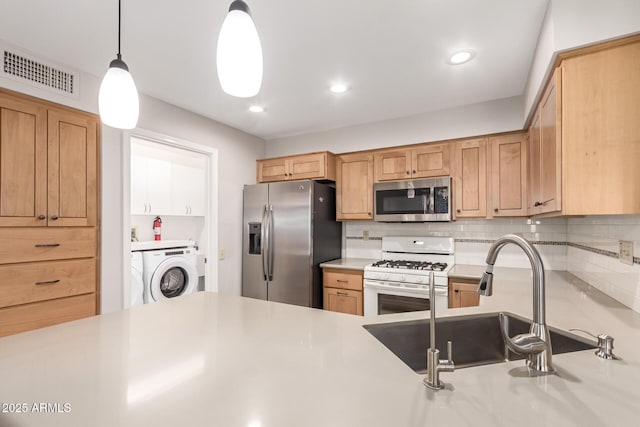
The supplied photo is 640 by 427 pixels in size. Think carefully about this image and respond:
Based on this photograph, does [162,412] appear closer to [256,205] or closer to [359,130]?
[256,205]

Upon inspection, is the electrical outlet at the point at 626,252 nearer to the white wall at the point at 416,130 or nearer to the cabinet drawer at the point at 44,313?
the white wall at the point at 416,130

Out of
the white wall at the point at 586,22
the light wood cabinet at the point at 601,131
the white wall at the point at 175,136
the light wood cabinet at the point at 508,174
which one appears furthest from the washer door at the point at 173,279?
the white wall at the point at 586,22

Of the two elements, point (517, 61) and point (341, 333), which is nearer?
point (341, 333)

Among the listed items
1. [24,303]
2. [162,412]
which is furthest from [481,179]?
[24,303]

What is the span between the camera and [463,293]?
2.50 meters

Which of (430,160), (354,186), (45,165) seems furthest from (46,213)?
(430,160)

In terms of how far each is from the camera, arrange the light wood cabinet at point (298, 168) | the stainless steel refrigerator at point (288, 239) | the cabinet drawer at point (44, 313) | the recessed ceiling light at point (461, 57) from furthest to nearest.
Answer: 1. the light wood cabinet at point (298, 168)
2. the stainless steel refrigerator at point (288, 239)
3. the recessed ceiling light at point (461, 57)
4. the cabinet drawer at point (44, 313)

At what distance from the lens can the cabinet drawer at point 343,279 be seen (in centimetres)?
299

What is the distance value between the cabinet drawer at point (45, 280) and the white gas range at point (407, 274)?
2256 millimetres

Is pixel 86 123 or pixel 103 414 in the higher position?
pixel 86 123

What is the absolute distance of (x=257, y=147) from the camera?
389cm

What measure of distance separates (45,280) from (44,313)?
0.22 meters

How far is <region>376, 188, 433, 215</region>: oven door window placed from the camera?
9.62 ft

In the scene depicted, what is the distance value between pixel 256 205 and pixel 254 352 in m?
2.59
